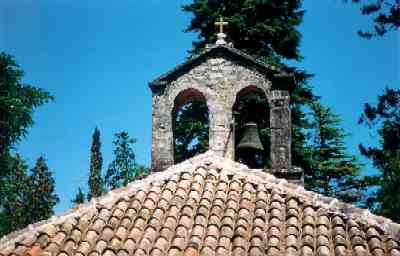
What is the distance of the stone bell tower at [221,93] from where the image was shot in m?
8.26

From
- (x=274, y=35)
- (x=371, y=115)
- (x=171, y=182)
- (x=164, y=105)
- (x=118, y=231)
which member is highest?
(x=274, y=35)

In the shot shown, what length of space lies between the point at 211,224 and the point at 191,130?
1050cm

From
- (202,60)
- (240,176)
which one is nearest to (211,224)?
(240,176)

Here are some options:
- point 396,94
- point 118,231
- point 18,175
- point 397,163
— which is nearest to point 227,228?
point 118,231

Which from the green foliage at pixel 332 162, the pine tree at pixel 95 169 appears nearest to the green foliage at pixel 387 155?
the green foliage at pixel 332 162

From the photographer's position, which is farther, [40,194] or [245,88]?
[40,194]

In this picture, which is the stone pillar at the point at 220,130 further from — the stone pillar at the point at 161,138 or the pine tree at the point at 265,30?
the pine tree at the point at 265,30

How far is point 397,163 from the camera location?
20.9 metres

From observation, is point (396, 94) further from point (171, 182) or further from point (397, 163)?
point (171, 182)

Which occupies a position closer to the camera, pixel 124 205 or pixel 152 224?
pixel 152 224

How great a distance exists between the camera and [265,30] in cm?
1759

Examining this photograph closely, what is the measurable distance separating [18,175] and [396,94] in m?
25.5

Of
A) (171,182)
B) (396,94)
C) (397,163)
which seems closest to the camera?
(171,182)

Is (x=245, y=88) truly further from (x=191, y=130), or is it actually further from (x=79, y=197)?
(x=79, y=197)
